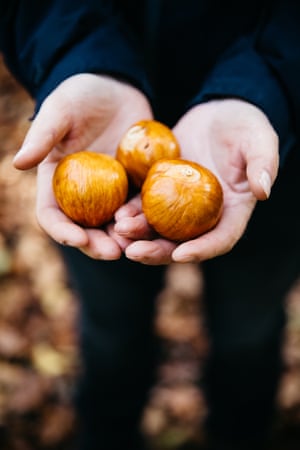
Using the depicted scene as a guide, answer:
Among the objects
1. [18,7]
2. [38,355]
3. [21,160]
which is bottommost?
[38,355]

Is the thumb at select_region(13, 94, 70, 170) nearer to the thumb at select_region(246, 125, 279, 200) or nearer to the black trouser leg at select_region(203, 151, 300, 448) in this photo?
the thumb at select_region(246, 125, 279, 200)

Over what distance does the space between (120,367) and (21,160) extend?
3.88 feet

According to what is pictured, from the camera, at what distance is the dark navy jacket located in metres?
1.56

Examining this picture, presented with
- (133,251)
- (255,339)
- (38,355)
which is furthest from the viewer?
(38,355)

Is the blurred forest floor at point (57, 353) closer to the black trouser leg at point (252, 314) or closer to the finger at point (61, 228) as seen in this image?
the black trouser leg at point (252, 314)

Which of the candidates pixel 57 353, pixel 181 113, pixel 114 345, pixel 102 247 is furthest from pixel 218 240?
pixel 57 353

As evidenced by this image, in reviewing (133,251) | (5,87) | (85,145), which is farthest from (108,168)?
(5,87)

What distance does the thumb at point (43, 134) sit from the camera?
1.39 meters

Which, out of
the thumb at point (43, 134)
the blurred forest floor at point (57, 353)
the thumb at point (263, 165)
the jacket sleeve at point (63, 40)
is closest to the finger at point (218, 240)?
the thumb at point (263, 165)

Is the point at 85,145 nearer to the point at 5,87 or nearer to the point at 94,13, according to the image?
the point at 94,13

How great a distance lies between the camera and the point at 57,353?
285 centimetres

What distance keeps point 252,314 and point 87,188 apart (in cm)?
91

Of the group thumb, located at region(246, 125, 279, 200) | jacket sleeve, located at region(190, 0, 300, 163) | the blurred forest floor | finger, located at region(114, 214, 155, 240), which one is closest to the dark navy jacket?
jacket sleeve, located at region(190, 0, 300, 163)

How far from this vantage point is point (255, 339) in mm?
2084
